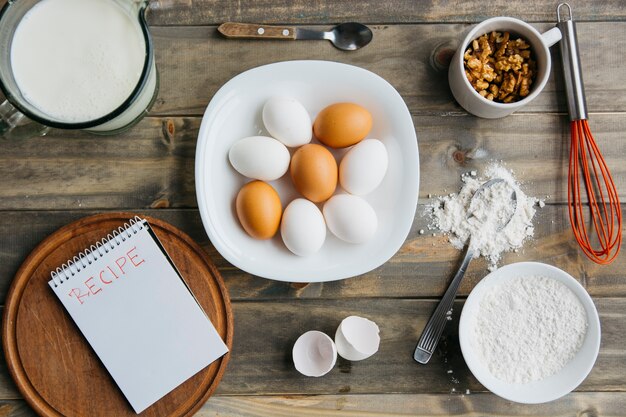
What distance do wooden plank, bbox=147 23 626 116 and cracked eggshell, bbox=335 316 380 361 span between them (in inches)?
14.9

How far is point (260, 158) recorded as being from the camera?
889mm

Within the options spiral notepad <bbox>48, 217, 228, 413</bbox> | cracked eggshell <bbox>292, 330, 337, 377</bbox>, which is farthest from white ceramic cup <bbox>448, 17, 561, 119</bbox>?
spiral notepad <bbox>48, 217, 228, 413</bbox>

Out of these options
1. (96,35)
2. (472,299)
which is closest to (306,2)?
(96,35)

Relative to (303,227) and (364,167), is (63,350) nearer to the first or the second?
(303,227)

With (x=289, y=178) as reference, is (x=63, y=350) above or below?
below

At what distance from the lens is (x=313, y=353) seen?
0.97 m

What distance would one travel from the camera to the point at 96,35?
875 millimetres

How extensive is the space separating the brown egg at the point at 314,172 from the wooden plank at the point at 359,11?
26cm

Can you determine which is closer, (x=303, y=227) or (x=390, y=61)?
(x=303, y=227)

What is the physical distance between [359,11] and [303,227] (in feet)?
1.33

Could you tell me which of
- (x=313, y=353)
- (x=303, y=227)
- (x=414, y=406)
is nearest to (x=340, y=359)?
(x=313, y=353)

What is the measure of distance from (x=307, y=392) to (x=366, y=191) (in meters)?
0.36

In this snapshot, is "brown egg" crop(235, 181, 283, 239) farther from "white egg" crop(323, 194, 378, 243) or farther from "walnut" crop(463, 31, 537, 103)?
"walnut" crop(463, 31, 537, 103)

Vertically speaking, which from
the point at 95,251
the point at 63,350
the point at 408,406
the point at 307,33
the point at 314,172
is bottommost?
the point at 408,406
